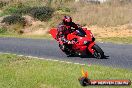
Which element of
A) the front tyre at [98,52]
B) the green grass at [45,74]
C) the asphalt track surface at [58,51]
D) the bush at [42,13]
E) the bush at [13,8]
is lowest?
the bush at [13,8]

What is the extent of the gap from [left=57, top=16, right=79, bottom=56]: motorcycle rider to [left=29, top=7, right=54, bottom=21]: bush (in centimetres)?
1781

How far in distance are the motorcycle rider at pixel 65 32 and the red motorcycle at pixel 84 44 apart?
14 centimetres

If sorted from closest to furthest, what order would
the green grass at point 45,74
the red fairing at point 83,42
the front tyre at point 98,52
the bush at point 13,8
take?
the green grass at point 45,74
the front tyre at point 98,52
the red fairing at point 83,42
the bush at point 13,8

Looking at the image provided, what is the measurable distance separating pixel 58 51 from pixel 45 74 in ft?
22.5

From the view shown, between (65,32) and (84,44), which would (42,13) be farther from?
(84,44)

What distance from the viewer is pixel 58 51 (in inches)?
780

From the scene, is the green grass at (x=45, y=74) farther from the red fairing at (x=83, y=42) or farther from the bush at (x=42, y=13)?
the bush at (x=42, y=13)

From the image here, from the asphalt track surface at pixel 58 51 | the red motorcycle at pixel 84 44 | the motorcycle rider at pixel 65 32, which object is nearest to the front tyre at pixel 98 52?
the red motorcycle at pixel 84 44

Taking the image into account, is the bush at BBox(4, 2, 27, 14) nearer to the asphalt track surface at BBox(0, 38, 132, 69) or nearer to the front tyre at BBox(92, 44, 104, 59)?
the asphalt track surface at BBox(0, 38, 132, 69)

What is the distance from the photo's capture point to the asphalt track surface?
16.7m

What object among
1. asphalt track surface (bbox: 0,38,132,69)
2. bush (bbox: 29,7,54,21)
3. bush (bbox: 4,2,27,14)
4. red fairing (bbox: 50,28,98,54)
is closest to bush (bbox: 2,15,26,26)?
bush (bbox: 29,7,54,21)

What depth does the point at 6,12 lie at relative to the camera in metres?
39.1

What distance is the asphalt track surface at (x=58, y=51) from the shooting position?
1667 cm

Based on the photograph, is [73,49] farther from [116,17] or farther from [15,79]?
[116,17]
